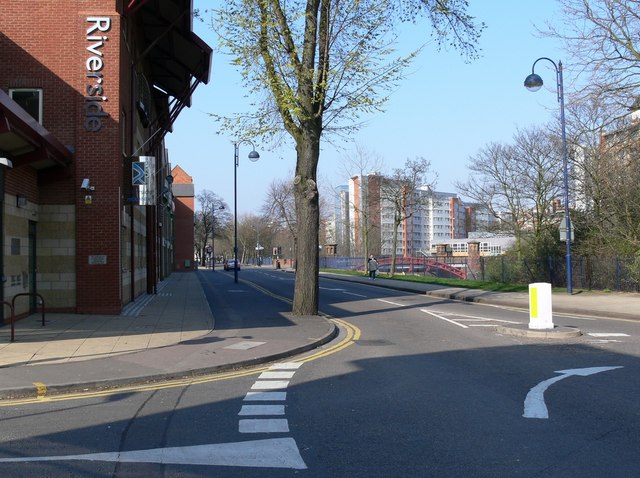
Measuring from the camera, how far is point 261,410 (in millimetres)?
7098

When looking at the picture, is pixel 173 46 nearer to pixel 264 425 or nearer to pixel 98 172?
pixel 98 172

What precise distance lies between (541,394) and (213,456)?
4314mm

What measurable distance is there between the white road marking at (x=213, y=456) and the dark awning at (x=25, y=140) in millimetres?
8016

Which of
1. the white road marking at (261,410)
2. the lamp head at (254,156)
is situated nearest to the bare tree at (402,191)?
the lamp head at (254,156)

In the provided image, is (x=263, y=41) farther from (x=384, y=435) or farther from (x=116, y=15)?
(x=384, y=435)

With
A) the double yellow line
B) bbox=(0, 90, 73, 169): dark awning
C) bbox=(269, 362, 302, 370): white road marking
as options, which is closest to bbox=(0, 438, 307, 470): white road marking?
the double yellow line

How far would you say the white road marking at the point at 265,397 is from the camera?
762 cm

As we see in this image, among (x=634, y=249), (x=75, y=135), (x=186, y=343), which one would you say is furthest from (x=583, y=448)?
(x=634, y=249)

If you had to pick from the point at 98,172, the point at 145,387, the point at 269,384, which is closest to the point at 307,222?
the point at 98,172

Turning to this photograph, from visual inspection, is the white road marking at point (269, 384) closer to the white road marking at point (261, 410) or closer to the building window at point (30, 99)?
the white road marking at point (261, 410)

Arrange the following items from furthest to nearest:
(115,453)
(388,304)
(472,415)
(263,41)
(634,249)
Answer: (634,249)
(388,304)
(263,41)
(472,415)
(115,453)

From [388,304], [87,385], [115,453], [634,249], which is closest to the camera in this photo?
[115,453]

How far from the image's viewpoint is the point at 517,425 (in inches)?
248

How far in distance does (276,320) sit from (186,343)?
4415 millimetres
